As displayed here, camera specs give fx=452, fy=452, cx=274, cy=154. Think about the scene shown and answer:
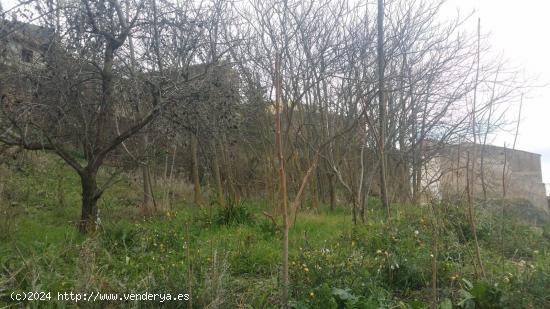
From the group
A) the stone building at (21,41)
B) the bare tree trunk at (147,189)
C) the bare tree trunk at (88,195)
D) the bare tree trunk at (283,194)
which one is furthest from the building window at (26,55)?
the bare tree trunk at (283,194)

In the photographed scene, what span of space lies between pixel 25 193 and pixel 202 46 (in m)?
4.67

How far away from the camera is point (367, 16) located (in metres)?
8.80

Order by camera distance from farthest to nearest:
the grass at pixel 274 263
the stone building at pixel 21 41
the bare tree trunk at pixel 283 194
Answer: the stone building at pixel 21 41 → the grass at pixel 274 263 → the bare tree trunk at pixel 283 194

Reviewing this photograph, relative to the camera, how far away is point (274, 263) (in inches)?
174

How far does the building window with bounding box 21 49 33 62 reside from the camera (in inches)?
234

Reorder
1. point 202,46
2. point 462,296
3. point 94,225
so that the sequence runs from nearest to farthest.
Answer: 1. point 462,296
2. point 94,225
3. point 202,46

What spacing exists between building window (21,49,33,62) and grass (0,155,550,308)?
5.82 ft

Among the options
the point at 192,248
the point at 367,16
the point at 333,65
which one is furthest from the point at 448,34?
the point at 192,248

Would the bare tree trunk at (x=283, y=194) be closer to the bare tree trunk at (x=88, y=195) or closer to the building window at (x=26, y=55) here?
the bare tree trunk at (x=88, y=195)

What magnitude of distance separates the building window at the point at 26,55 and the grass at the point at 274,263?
1774mm

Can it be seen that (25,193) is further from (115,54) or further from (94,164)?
(115,54)

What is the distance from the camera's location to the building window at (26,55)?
19.5 ft

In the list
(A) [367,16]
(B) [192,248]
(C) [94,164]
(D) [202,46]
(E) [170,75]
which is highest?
(A) [367,16]

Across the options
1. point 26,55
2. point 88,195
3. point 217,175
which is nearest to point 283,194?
point 88,195
